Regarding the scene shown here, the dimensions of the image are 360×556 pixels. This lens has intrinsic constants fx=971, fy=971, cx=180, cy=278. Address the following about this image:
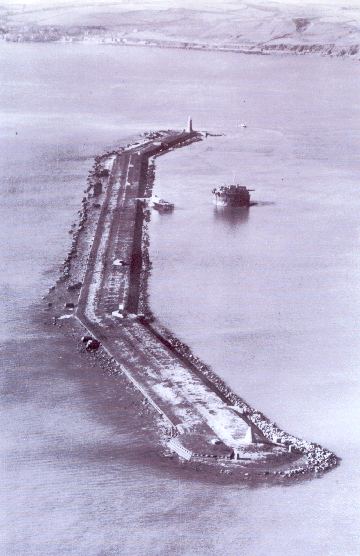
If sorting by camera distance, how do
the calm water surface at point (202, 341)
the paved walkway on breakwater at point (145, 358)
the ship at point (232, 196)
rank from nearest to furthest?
the calm water surface at point (202, 341)
the paved walkway on breakwater at point (145, 358)
the ship at point (232, 196)

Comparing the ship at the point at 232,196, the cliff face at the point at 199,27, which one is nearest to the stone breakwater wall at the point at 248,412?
the ship at the point at 232,196

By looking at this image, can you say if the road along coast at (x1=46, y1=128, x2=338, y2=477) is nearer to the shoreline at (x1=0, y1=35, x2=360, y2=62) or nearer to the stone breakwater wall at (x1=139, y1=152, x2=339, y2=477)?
the stone breakwater wall at (x1=139, y1=152, x2=339, y2=477)

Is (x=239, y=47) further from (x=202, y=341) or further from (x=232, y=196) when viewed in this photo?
(x=202, y=341)

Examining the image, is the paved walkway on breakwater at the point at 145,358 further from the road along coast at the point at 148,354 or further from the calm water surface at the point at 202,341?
the calm water surface at the point at 202,341

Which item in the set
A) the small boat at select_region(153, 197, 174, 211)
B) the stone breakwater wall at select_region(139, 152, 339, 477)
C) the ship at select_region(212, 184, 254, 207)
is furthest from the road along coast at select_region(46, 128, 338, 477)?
the ship at select_region(212, 184, 254, 207)

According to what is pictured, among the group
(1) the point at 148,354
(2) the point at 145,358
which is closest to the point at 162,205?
(1) the point at 148,354
